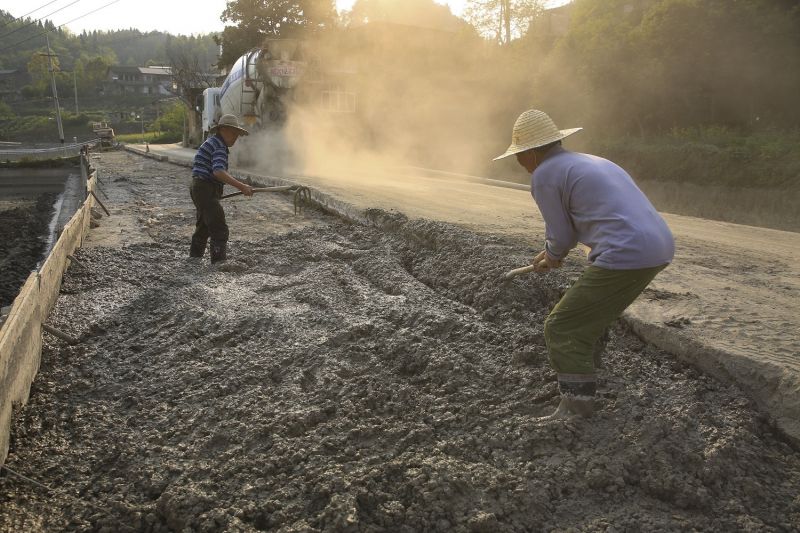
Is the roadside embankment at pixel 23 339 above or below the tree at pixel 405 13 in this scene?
below

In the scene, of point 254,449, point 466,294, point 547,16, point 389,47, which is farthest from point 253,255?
point 547,16

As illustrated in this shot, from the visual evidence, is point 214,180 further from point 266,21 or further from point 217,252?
point 266,21

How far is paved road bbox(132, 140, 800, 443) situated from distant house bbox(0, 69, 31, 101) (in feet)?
326

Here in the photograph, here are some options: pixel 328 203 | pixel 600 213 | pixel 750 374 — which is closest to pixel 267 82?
pixel 328 203

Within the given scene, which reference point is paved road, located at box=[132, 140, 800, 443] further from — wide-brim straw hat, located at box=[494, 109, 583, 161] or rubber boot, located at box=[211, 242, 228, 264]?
rubber boot, located at box=[211, 242, 228, 264]

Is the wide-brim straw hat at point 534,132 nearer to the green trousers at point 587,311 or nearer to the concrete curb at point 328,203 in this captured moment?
the green trousers at point 587,311

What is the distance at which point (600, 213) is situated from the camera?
2.85m

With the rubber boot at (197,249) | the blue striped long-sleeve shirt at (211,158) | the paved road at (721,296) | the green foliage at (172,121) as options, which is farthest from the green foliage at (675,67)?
the green foliage at (172,121)

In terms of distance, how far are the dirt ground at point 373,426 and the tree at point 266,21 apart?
128 feet

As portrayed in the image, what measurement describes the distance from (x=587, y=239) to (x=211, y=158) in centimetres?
481

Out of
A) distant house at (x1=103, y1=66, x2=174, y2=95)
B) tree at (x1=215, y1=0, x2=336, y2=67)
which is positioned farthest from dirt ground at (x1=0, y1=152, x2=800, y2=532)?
distant house at (x1=103, y1=66, x2=174, y2=95)

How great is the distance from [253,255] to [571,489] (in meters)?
5.10

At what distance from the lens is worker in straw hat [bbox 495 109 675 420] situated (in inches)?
111

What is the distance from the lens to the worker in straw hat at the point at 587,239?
9.23 ft
